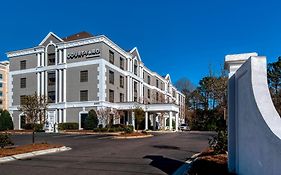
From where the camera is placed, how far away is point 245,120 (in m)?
6.33

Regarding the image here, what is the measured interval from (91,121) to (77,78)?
7.58 m

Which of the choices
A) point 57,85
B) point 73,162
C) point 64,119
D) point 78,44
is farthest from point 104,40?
point 73,162

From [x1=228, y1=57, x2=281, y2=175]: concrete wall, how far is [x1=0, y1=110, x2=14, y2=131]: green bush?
43433 millimetres

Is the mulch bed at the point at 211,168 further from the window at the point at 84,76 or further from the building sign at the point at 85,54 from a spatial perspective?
the window at the point at 84,76

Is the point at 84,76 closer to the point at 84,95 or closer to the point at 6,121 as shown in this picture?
the point at 84,95

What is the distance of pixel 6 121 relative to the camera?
45.3 meters

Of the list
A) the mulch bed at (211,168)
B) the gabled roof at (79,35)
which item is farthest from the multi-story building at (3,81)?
the mulch bed at (211,168)

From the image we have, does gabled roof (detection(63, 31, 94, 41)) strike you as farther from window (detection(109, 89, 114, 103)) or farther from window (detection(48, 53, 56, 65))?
window (detection(109, 89, 114, 103))

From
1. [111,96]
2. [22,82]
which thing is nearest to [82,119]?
[111,96]

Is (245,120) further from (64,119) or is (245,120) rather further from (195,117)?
(195,117)

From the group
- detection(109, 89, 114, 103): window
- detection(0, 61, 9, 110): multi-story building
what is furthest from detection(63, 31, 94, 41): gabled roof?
detection(0, 61, 9, 110): multi-story building

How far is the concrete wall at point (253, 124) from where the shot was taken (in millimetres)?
4406

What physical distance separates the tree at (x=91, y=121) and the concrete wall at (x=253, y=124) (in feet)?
106

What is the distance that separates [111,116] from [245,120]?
3593 cm
